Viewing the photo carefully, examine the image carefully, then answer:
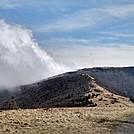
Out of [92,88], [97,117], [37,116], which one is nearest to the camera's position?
[37,116]

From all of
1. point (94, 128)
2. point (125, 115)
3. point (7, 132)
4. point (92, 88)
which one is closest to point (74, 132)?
point (94, 128)

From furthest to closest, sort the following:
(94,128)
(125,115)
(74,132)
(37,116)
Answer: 1. (125,115)
2. (37,116)
3. (94,128)
4. (74,132)

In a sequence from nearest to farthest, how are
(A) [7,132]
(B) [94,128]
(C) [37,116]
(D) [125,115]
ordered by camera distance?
(A) [7,132], (B) [94,128], (C) [37,116], (D) [125,115]

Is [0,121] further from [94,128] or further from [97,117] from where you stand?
[97,117]

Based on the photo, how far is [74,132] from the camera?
1900 inches

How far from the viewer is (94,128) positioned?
52.0m

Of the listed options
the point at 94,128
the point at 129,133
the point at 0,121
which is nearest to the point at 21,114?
the point at 0,121

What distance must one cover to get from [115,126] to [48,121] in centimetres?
917

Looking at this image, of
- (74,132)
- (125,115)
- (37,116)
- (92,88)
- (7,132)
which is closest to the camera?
(7,132)

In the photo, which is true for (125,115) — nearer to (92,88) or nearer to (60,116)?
(60,116)

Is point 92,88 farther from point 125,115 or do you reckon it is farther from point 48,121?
point 48,121

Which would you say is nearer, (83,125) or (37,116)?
(83,125)

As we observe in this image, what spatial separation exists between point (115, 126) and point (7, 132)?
1655 centimetres

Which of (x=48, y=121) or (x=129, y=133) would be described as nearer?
(x=129, y=133)
